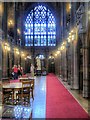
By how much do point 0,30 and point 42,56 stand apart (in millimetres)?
23437

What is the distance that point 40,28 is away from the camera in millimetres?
47031

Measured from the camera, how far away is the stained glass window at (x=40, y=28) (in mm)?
46562

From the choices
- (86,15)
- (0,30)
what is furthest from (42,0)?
(86,15)

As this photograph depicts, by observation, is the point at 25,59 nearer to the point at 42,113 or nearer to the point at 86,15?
the point at 86,15

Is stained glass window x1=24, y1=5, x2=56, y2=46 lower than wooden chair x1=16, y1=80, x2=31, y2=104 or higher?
higher

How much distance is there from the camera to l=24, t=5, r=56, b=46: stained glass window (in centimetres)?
4656

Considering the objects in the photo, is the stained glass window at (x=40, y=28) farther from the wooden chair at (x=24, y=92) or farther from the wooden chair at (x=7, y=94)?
the wooden chair at (x=7, y=94)

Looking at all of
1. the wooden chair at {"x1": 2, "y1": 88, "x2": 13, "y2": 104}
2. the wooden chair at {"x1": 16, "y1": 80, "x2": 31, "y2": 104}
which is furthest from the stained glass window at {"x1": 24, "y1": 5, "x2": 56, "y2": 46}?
the wooden chair at {"x1": 2, "y1": 88, "x2": 13, "y2": 104}

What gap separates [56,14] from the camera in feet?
149

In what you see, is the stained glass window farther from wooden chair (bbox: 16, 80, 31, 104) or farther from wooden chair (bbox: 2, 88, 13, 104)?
wooden chair (bbox: 2, 88, 13, 104)

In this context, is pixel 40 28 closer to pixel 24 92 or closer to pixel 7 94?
pixel 24 92

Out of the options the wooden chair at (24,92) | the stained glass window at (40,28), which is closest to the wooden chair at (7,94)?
the wooden chair at (24,92)

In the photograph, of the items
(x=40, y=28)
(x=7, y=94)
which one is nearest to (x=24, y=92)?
(x=7, y=94)

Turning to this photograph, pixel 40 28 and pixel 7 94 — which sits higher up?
pixel 40 28
